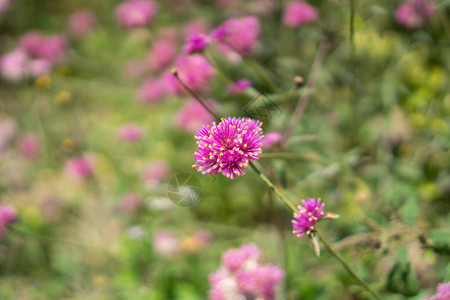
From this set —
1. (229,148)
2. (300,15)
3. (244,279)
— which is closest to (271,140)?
(229,148)

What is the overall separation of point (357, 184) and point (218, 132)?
0.94 metres

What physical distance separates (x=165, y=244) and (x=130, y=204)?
1.38ft

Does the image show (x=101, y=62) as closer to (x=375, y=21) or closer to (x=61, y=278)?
(x=61, y=278)

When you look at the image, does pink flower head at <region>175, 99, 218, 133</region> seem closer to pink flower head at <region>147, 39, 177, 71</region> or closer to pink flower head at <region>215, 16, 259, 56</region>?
pink flower head at <region>147, 39, 177, 71</region>

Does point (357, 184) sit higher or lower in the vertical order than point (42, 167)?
lower

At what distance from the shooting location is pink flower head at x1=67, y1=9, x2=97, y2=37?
133 inches

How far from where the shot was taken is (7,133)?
2854 mm

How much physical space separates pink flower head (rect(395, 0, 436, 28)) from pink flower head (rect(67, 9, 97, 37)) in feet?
9.00

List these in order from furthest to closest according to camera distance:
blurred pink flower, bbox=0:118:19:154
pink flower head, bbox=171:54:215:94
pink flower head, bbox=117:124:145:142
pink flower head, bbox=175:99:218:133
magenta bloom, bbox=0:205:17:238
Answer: blurred pink flower, bbox=0:118:19:154 → pink flower head, bbox=117:124:145:142 → pink flower head, bbox=175:99:218:133 → pink flower head, bbox=171:54:215:94 → magenta bloom, bbox=0:205:17:238

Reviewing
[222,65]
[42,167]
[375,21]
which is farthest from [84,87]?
[375,21]

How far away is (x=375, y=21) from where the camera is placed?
201 cm

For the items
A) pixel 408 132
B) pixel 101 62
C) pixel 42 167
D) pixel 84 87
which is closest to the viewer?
pixel 408 132

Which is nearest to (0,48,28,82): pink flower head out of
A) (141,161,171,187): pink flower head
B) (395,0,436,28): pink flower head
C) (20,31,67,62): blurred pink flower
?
(20,31,67,62): blurred pink flower

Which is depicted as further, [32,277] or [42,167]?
[42,167]
